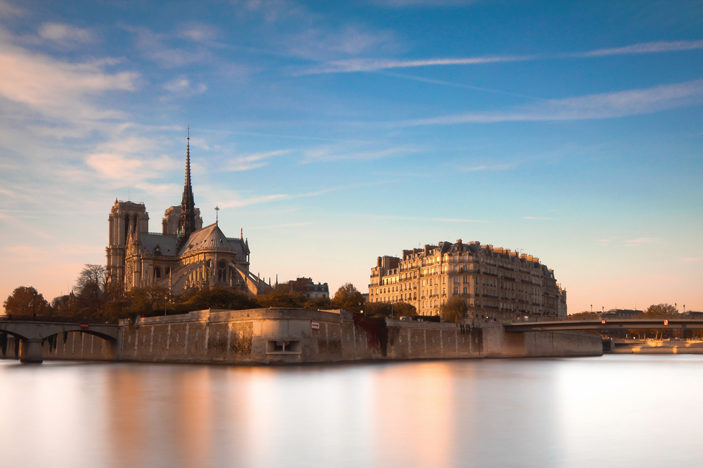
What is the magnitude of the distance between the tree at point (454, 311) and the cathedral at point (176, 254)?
2647 centimetres

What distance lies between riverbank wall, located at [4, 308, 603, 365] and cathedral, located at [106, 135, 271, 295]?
20.9m

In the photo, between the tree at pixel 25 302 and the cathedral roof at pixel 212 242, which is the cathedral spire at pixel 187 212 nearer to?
the cathedral roof at pixel 212 242

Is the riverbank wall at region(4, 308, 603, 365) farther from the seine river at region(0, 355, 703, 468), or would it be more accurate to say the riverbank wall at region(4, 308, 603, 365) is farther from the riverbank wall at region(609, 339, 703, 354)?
the riverbank wall at region(609, 339, 703, 354)

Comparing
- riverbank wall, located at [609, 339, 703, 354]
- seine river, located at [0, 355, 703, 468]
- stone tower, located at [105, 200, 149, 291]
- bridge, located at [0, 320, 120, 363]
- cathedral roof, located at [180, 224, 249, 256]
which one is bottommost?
seine river, located at [0, 355, 703, 468]

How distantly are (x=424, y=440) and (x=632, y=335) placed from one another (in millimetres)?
141964

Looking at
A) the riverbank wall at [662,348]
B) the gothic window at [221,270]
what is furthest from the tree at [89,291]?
the riverbank wall at [662,348]

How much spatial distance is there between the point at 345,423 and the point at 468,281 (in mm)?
79451

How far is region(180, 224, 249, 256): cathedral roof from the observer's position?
4688 inches

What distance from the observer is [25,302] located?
123 meters

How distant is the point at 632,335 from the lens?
153250 mm

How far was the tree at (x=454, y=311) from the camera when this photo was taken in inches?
3688

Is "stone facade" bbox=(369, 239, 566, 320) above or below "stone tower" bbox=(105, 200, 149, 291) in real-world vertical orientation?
below

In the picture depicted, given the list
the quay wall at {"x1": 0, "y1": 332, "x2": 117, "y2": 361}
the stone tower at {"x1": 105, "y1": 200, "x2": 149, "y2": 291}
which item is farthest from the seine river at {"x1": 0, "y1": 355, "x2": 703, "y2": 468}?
the stone tower at {"x1": 105, "y1": 200, "x2": 149, "y2": 291}

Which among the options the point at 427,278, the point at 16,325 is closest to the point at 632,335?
the point at 427,278
